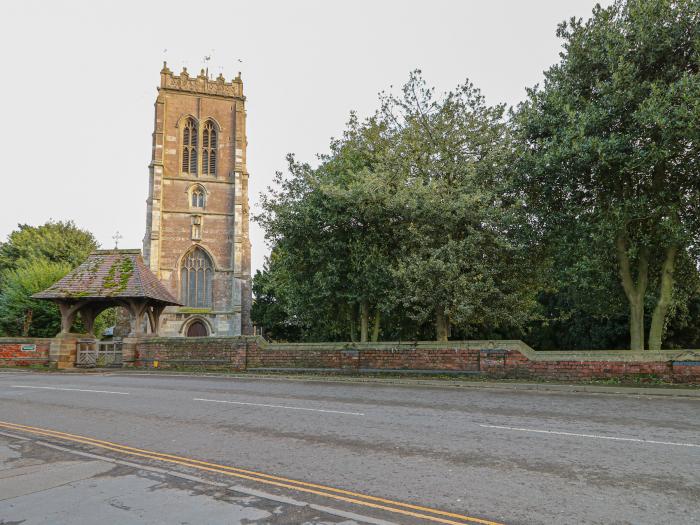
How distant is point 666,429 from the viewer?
7.99 metres

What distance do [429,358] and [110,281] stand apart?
17371 mm

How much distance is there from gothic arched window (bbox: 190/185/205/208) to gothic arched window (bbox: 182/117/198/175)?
172 centimetres

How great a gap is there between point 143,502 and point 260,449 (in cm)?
225

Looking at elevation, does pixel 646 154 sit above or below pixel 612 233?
above

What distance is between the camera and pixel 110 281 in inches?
1025

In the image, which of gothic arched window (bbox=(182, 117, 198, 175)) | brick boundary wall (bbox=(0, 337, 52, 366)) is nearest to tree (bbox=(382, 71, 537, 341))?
brick boundary wall (bbox=(0, 337, 52, 366))

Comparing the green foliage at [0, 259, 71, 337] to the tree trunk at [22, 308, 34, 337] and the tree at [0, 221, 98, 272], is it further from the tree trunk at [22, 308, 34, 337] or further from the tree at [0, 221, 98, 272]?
the tree at [0, 221, 98, 272]

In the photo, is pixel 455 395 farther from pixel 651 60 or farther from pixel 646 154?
pixel 651 60

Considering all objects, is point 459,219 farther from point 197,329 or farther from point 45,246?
point 45,246

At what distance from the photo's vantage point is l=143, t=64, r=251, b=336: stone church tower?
43.3m

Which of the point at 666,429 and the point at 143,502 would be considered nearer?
the point at 143,502

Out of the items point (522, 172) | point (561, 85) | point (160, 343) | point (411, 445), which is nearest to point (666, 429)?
point (411, 445)

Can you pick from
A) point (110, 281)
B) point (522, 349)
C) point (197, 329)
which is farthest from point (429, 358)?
point (197, 329)

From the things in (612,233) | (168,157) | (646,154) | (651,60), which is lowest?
(612,233)
